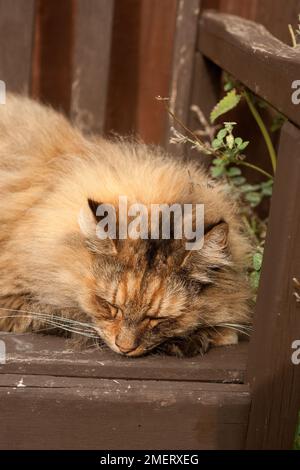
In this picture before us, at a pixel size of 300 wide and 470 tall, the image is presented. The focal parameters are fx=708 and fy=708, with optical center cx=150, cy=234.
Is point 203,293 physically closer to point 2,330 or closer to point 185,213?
point 185,213

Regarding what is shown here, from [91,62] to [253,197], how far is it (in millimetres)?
891

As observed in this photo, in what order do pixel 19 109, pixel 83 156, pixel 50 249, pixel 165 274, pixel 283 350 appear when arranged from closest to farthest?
pixel 283 350, pixel 165 274, pixel 50 249, pixel 83 156, pixel 19 109

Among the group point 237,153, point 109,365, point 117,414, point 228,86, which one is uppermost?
point 228,86

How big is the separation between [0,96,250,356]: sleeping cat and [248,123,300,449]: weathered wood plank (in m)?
0.22

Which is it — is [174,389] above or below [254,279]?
below

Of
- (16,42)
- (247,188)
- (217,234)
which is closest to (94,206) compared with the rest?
(217,234)

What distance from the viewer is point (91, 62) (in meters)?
2.97

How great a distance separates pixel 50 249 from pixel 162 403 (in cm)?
59

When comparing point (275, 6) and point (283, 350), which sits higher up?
point (275, 6)

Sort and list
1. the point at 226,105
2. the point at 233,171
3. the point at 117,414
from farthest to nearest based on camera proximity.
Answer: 1. the point at 233,171
2. the point at 226,105
3. the point at 117,414

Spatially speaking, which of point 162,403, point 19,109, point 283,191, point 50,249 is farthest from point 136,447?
point 19,109

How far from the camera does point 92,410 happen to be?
194 cm

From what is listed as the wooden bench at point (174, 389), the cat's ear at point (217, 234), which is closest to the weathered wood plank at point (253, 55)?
the wooden bench at point (174, 389)

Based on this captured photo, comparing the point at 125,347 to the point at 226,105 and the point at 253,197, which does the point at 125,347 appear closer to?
the point at 226,105
